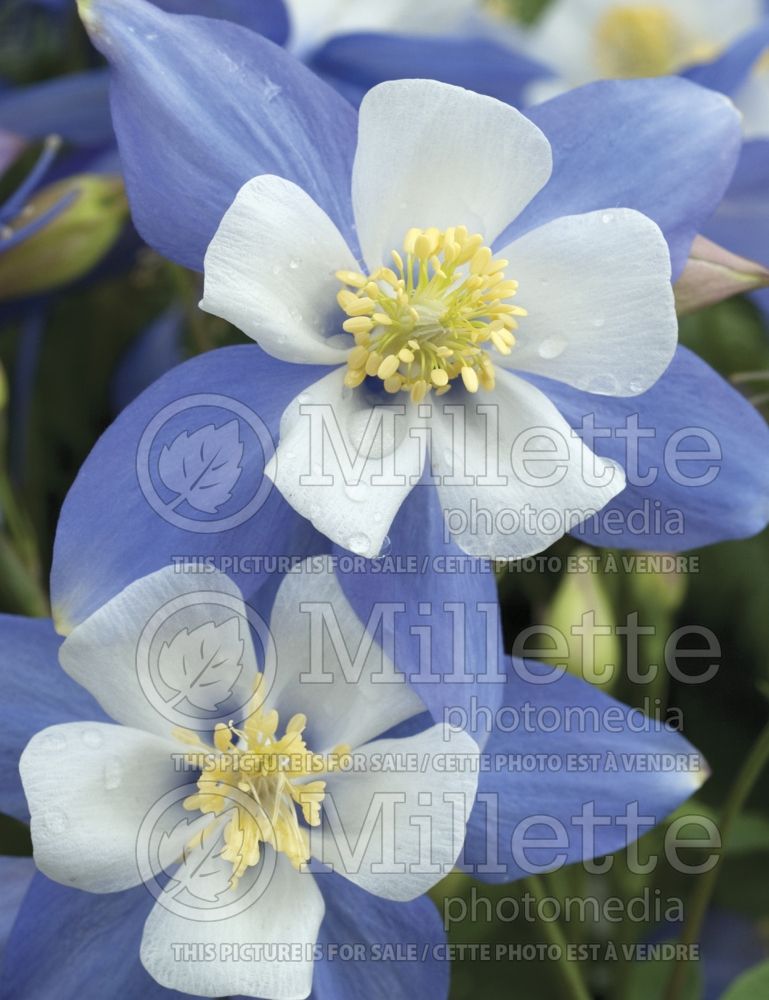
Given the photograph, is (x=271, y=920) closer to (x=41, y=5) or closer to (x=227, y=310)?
(x=227, y=310)

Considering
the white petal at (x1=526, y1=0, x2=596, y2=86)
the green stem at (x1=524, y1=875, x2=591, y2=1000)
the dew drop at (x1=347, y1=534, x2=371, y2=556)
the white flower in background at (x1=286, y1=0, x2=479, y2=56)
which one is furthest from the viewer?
the white petal at (x1=526, y1=0, x2=596, y2=86)

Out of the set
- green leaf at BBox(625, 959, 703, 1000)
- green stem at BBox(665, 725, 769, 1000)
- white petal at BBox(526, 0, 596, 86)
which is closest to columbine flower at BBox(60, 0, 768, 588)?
green stem at BBox(665, 725, 769, 1000)

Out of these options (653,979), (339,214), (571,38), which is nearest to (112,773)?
(339,214)

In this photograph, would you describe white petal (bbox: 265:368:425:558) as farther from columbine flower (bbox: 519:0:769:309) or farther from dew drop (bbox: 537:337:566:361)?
columbine flower (bbox: 519:0:769:309)

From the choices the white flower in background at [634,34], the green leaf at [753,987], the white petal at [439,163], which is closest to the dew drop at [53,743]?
the white petal at [439,163]

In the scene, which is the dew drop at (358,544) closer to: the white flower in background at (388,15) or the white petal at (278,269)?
the white petal at (278,269)
